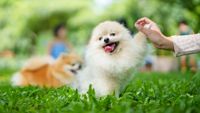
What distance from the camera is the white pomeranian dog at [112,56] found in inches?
232

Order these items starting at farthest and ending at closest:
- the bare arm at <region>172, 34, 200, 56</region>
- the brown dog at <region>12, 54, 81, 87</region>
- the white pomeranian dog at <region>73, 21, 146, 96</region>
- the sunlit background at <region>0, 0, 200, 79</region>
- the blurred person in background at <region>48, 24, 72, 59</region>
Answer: the sunlit background at <region>0, 0, 200, 79</region> < the blurred person in background at <region>48, 24, 72, 59</region> < the brown dog at <region>12, 54, 81, 87</region> < the white pomeranian dog at <region>73, 21, 146, 96</region> < the bare arm at <region>172, 34, 200, 56</region>

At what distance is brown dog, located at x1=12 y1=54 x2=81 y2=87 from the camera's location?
10320mm

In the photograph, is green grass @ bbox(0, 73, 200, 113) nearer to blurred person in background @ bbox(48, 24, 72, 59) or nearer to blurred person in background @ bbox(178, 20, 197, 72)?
blurred person in background @ bbox(48, 24, 72, 59)

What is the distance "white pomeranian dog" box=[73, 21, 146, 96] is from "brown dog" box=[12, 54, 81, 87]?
417cm

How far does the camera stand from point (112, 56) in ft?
19.7

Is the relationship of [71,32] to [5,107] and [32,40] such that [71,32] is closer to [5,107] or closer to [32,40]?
[32,40]

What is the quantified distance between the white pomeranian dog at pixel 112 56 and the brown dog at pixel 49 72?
13.7 feet

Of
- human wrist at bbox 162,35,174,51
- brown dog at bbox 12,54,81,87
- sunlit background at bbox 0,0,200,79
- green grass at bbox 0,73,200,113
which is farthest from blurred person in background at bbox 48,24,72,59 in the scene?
sunlit background at bbox 0,0,200,79

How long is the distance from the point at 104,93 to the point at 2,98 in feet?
3.43

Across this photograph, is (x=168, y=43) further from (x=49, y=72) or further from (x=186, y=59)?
(x=186, y=59)

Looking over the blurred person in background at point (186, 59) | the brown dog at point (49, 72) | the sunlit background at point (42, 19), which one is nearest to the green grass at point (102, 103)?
the brown dog at point (49, 72)

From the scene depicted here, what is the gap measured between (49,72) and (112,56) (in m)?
4.73

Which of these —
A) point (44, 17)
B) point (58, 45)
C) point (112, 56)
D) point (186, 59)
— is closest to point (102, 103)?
point (112, 56)

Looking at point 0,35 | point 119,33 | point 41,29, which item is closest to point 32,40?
point 41,29
